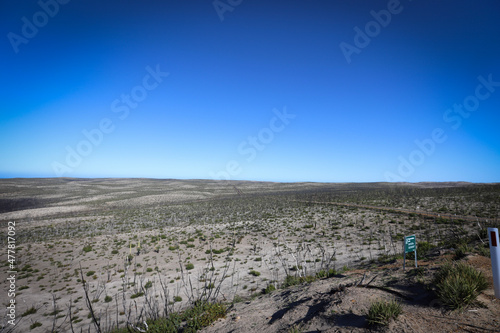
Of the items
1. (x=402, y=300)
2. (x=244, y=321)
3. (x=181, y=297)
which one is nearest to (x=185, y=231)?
(x=181, y=297)

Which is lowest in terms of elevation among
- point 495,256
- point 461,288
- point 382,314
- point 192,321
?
point 192,321

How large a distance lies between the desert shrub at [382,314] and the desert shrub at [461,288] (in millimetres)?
1082

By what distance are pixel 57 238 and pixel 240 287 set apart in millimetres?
26688

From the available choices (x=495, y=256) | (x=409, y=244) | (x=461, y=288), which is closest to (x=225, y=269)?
(x=409, y=244)

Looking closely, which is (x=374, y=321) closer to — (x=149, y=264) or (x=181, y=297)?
(x=181, y=297)

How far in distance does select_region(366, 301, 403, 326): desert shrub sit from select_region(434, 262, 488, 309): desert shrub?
1.08 metres

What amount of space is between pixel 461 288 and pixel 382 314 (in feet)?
5.65

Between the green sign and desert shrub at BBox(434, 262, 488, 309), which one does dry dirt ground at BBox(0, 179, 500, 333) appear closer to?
desert shrub at BBox(434, 262, 488, 309)

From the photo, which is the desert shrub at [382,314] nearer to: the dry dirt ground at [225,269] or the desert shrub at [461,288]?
the dry dirt ground at [225,269]

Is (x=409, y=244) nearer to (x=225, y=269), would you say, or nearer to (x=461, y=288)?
(x=461, y=288)

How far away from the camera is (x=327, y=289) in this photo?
6602mm

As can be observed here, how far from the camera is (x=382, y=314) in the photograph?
4.07 m

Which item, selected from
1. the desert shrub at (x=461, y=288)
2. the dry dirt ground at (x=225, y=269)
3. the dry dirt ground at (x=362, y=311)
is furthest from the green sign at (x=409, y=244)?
the desert shrub at (x=461, y=288)

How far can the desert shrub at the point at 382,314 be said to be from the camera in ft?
13.1
